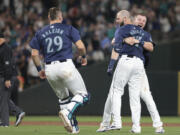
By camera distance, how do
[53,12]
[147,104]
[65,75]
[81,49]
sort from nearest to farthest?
1. [65,75]
2. [81,49]
3. [53,12]
4. [147,104]

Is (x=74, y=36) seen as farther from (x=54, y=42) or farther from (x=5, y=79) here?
(x=5, y=79)

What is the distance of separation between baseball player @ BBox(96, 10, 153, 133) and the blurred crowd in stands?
945cm

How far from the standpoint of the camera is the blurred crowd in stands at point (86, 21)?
2050 cm

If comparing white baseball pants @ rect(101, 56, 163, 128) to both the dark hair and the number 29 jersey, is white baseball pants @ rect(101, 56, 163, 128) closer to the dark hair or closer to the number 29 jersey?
the number 29 jersey

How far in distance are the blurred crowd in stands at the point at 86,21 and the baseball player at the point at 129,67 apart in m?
9.45

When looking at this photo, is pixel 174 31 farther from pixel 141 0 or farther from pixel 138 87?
pixel 138 87

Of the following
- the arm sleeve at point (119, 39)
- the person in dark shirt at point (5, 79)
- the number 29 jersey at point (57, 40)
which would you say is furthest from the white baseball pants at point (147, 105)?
the person in dark shirt at point (5, 79)

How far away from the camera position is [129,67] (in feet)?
35.0

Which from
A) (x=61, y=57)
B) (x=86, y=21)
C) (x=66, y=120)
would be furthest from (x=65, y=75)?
(x=86, y=21)

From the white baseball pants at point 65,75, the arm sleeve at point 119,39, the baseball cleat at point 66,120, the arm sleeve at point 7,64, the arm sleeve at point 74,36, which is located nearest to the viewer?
the baseball cleat at point 66,120

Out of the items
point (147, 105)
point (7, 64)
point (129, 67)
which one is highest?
point (129, 67)

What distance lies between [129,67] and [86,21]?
12.1 m

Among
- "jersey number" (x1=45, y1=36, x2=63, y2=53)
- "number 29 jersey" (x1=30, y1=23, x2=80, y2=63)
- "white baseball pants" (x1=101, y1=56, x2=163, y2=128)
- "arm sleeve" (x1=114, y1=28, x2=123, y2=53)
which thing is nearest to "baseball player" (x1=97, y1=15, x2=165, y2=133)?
"white baseball pants" (x1=101, y1=56, x2=163, y2=128)

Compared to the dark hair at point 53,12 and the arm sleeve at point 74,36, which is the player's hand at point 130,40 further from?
the dark hair at point 53,12
